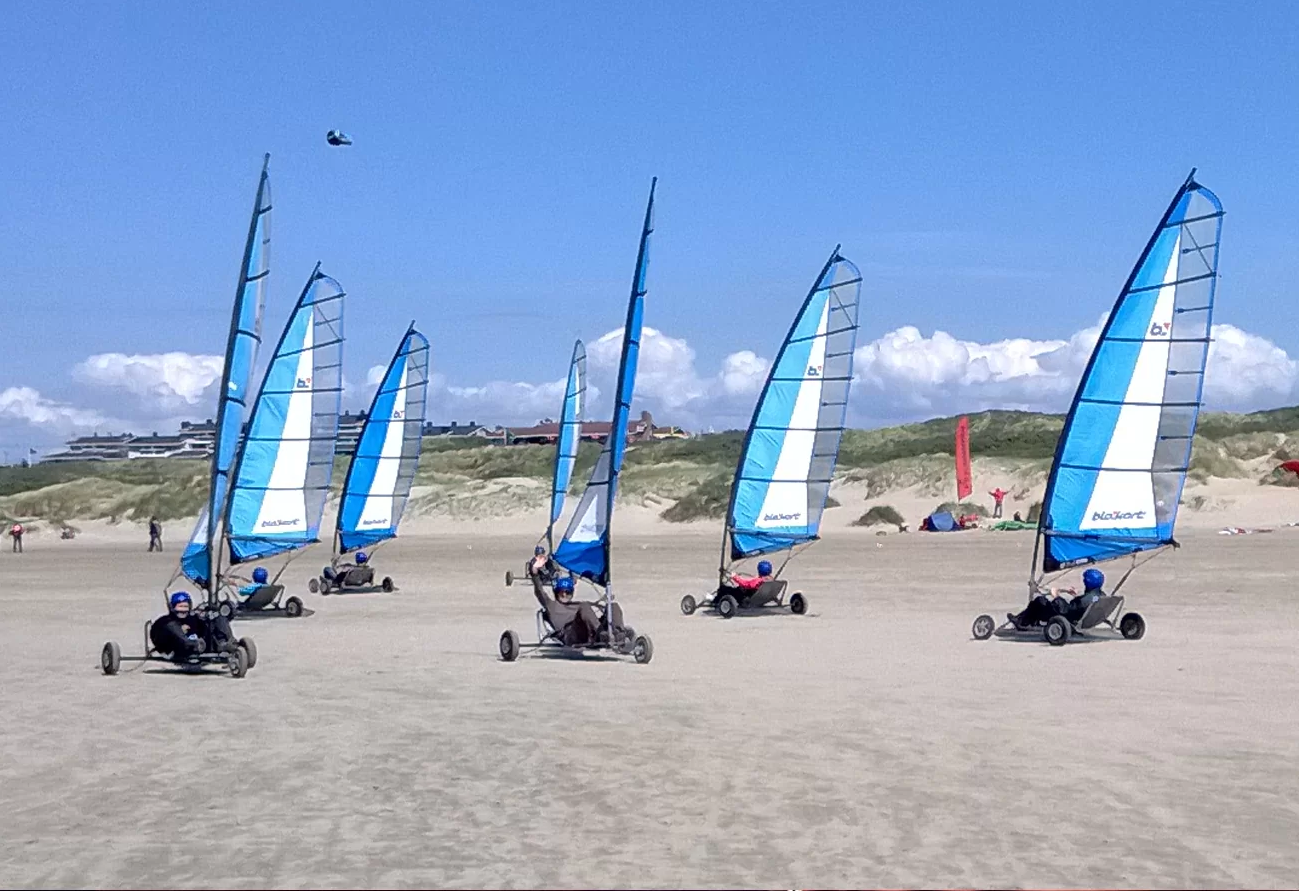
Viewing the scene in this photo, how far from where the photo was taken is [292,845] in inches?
275

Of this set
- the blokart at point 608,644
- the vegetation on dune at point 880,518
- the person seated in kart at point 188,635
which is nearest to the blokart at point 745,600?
the blokart at point 608,644

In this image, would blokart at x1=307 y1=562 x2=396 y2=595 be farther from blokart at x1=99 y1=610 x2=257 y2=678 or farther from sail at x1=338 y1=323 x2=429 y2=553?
blokart at x1=99 y1=610 x2=257 y2=678

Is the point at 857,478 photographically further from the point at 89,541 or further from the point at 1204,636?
the point at 1204,636

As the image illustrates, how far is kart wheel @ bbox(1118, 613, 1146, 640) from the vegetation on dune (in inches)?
1089

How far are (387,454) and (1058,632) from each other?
49.9 feet

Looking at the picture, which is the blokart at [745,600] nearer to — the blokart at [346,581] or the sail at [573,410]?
the blokart at [346,581]

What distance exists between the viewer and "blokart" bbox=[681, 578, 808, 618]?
18.6m

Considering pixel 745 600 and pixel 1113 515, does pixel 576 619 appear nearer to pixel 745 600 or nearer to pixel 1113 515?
pixel 745 600

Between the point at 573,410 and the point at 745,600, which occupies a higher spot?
the point at 573,410

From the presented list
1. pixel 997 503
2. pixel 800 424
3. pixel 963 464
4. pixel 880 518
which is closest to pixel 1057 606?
pixel 800 424

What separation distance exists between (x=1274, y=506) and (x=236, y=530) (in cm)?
2856

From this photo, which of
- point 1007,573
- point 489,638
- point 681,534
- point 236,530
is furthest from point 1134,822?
point 681,534

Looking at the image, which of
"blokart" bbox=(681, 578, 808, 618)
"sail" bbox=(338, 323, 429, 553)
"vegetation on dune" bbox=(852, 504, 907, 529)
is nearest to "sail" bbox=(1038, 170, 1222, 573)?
"blokart" bbox=(681, 578, 808, 618)

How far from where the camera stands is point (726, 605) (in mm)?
18656
